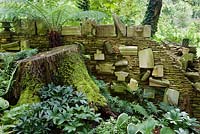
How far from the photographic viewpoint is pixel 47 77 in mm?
2863

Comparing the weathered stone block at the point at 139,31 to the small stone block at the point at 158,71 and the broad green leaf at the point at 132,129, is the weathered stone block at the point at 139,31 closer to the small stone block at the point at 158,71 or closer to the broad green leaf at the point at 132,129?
the small stone block at the point at 158,71

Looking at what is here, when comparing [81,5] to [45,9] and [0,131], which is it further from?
[0,131]

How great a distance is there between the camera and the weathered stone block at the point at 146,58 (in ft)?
12.8

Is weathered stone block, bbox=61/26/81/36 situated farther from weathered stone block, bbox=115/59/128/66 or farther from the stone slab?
weathered stone block, bbox=115/59/128/66

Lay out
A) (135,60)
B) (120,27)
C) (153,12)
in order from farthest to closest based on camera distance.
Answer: (153,12), (135,60), (120,27)

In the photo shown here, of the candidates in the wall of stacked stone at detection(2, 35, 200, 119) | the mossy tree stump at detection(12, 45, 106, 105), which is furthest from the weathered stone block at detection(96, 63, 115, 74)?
the mossy tree stump at detection(12, 45, 106, 105)

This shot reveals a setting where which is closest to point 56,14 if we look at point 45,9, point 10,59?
point 45,9

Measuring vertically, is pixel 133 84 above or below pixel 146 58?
below

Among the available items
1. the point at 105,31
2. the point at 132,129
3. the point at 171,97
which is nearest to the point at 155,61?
the point at 171,97

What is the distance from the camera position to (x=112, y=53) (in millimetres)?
3951

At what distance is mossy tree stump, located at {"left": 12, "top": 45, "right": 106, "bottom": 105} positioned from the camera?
276cm

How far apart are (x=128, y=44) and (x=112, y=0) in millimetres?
1705

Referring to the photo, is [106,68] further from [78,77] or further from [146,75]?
[78,77]

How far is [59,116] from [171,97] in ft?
6.87
